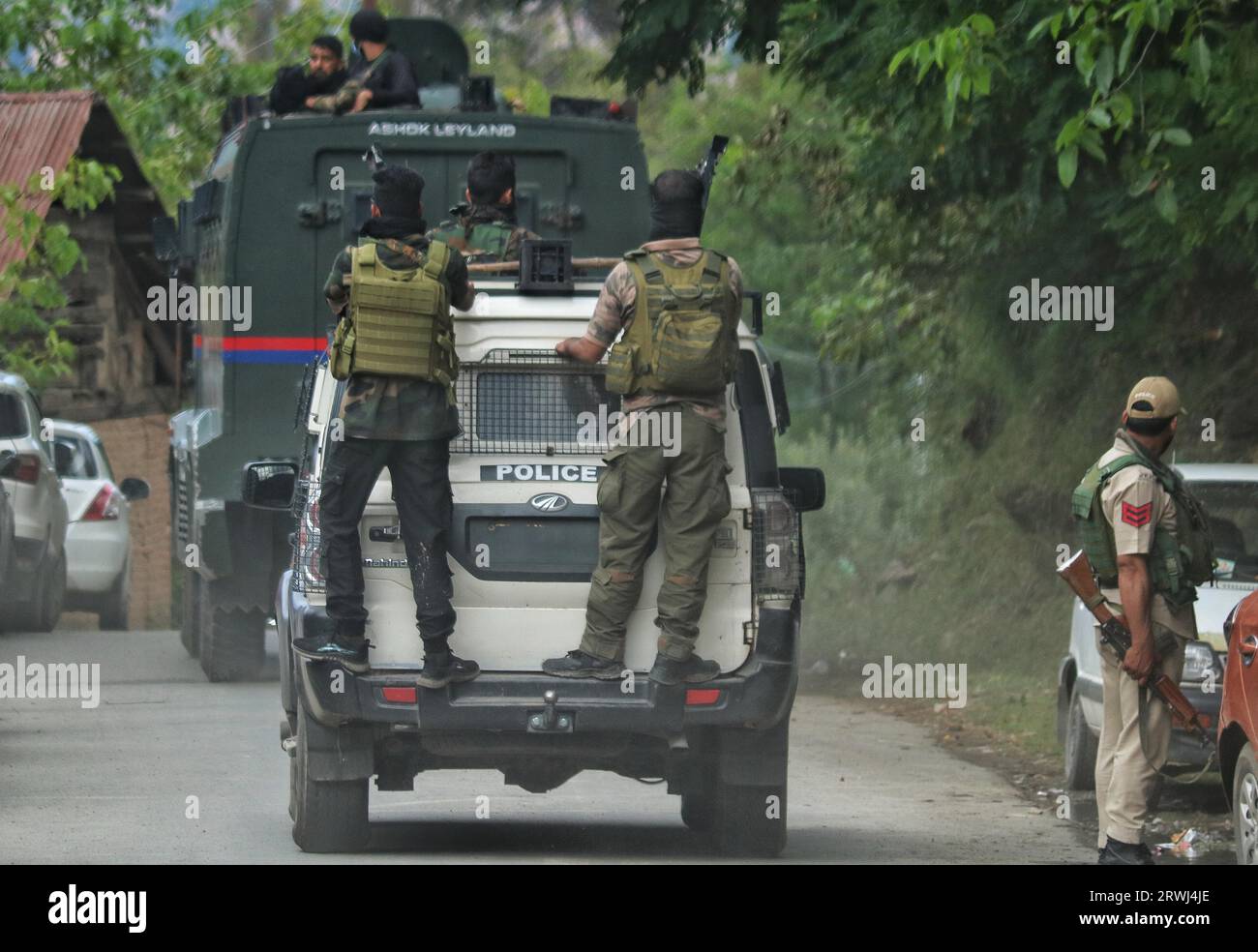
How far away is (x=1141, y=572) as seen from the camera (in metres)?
8.76

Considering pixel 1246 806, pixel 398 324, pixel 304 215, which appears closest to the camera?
pixel 1246 806

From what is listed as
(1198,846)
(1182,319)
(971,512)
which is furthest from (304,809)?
(971,512)

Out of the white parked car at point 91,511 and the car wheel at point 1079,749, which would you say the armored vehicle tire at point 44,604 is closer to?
the white parked car at point 91,511

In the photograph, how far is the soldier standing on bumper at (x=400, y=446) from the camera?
28.2 feet

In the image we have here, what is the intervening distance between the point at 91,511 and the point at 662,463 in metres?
14.0

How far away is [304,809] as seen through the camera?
912 cm

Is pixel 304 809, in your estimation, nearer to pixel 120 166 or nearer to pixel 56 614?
pixel 56 614

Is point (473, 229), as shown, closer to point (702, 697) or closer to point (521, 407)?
point (521, 407)

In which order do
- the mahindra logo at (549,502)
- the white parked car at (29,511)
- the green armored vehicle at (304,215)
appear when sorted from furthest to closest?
1. the white parked car at (29,511)
2. the green armored vehicle at (304,215)
3. the mahindra logo at (549,502)

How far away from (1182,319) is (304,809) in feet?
31.2

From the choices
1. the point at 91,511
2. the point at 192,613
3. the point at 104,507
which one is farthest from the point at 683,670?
the point at 104,507

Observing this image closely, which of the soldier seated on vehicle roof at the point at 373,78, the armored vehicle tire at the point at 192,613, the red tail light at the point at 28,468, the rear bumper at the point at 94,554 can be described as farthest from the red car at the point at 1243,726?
the rear bumper at the point at 94,554

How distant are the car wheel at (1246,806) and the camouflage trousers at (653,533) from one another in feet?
6.38

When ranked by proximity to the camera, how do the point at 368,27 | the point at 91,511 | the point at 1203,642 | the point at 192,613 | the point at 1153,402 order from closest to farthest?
1. the point at 1153,402
2. the point at 1203,642
3. the point at 368,27
4. the point at 192,613
5. the point at 91,511
